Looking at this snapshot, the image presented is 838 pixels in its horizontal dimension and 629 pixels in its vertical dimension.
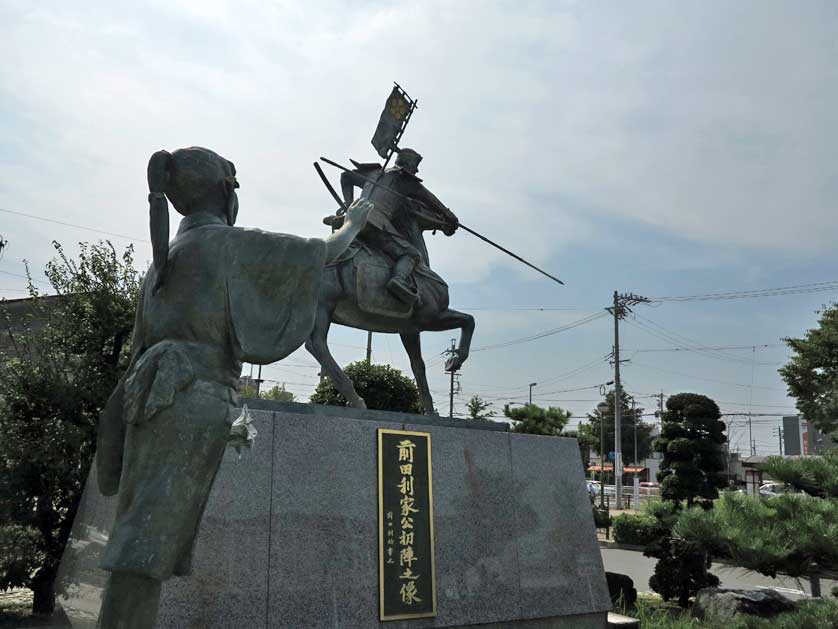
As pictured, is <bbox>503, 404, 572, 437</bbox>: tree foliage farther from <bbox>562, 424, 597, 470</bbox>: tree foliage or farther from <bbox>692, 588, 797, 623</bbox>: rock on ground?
<bbox>562, 424, 597, 470</bbox>: tree foliage

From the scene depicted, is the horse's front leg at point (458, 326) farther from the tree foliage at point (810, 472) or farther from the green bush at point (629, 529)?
the green bush at point (629, 529)

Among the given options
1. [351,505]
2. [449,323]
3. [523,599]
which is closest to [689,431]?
[449,323]

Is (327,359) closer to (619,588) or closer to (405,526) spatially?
(405,526)

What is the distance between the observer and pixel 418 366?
7.47 m

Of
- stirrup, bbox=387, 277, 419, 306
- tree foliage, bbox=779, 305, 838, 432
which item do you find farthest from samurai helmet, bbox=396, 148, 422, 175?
tree foliage, bbox=779, 305, 838, 432

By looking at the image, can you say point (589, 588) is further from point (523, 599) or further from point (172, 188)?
point (172, 188)

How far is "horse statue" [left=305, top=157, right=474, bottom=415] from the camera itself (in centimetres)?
690

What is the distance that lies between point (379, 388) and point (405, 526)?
1000 centimetres

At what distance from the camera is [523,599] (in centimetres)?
562

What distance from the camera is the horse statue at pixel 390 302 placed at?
22.6ft

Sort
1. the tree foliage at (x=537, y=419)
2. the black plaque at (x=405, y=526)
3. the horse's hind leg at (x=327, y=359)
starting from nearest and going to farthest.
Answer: the black plaque at (x=405, y=526) < the horse's hind leg at (x=327, y=359) < the tree foliage at (x=537, y=419)

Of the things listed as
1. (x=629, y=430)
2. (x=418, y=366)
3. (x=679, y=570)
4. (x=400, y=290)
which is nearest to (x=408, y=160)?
(x=400, y=290)

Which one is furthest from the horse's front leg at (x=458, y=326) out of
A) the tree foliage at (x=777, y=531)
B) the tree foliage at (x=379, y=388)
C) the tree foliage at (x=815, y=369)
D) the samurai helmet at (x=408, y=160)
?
the tree foliage at (x=815, y=369)

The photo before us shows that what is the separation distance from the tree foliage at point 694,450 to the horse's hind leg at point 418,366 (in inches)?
338
